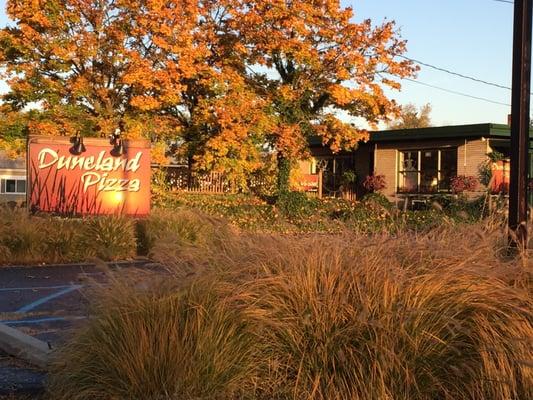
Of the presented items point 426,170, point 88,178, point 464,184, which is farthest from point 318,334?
point 426,170

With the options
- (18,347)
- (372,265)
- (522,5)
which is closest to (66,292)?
(18,347)

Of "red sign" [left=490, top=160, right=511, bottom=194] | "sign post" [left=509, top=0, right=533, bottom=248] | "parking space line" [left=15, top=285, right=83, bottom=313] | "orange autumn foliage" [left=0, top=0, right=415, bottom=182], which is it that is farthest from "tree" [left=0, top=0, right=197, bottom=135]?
"sign post" [left=509, top=0, right=533, bottom=248]

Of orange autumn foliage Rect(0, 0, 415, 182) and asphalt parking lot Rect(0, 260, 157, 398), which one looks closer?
asphalt parking lot Rect(0, 260, 157, 398)

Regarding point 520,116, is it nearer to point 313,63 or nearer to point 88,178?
point 88,178

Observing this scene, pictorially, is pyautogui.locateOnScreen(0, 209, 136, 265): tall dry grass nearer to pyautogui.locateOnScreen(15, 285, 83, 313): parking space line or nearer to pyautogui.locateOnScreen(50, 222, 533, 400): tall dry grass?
pyautogui.locateOnScreen(15, 285, 83, 313): parking space line

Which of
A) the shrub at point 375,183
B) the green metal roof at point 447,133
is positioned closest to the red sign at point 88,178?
the green metal roof at point 447,133

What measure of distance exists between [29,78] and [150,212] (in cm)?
1236

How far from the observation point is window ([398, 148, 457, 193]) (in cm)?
2872

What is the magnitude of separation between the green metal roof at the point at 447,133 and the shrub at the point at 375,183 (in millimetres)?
1722

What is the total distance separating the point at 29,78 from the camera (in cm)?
2677

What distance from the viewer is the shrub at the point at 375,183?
30.2 meters

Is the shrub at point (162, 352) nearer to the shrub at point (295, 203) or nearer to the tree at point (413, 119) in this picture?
the shrub at point (295, 203)

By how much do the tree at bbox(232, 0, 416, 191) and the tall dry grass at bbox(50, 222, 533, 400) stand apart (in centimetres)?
2137

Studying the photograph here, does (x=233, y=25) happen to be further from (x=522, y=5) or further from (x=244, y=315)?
(x=244, y=315)
